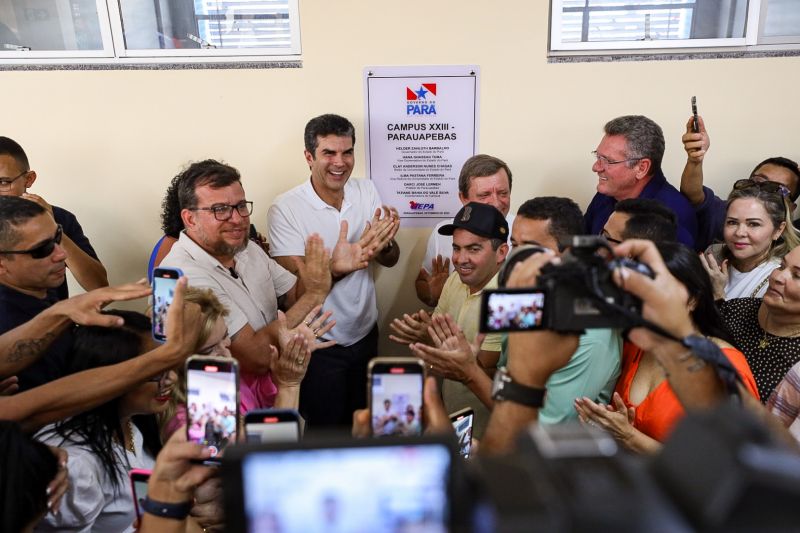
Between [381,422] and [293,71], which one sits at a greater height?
[293,71]

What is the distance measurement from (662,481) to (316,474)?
334mm

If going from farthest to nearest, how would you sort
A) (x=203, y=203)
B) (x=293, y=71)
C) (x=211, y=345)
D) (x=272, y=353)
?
1. (x=293, y=71)
2. (x=203, y=203)
3. (x=272, y=353)
4. (x=211, y=345)

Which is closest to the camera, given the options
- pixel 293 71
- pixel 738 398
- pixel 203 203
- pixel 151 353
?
pixel 738 398

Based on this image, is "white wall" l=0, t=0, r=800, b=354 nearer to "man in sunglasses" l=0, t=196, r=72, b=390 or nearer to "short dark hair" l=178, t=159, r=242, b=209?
"short dark hair" l=178, t=159, r=242, b=209

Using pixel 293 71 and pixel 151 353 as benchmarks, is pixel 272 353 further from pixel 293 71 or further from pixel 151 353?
pixel 293 71

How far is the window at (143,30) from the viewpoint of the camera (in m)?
2.76

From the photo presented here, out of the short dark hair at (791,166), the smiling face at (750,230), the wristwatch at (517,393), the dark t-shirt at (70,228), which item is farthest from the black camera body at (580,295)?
the dark t-shirt at (70,228)

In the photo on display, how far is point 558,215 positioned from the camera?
5.87ft

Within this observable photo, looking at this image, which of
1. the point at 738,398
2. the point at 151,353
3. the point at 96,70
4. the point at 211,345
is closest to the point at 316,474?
the point at 738,398

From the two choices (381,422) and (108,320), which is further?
(108,320)

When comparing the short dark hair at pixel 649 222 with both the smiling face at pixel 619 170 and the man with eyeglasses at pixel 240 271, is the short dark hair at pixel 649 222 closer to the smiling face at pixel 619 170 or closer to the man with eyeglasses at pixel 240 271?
the smiling face at pixel 619 170

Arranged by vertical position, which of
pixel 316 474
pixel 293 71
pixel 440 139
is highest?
pixel 293 71

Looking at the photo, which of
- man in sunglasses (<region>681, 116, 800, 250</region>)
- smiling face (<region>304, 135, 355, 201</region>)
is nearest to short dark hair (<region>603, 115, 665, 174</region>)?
man in sunglasses (<region>681, 116, 800, 250</region>)

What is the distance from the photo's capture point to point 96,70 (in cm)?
284
